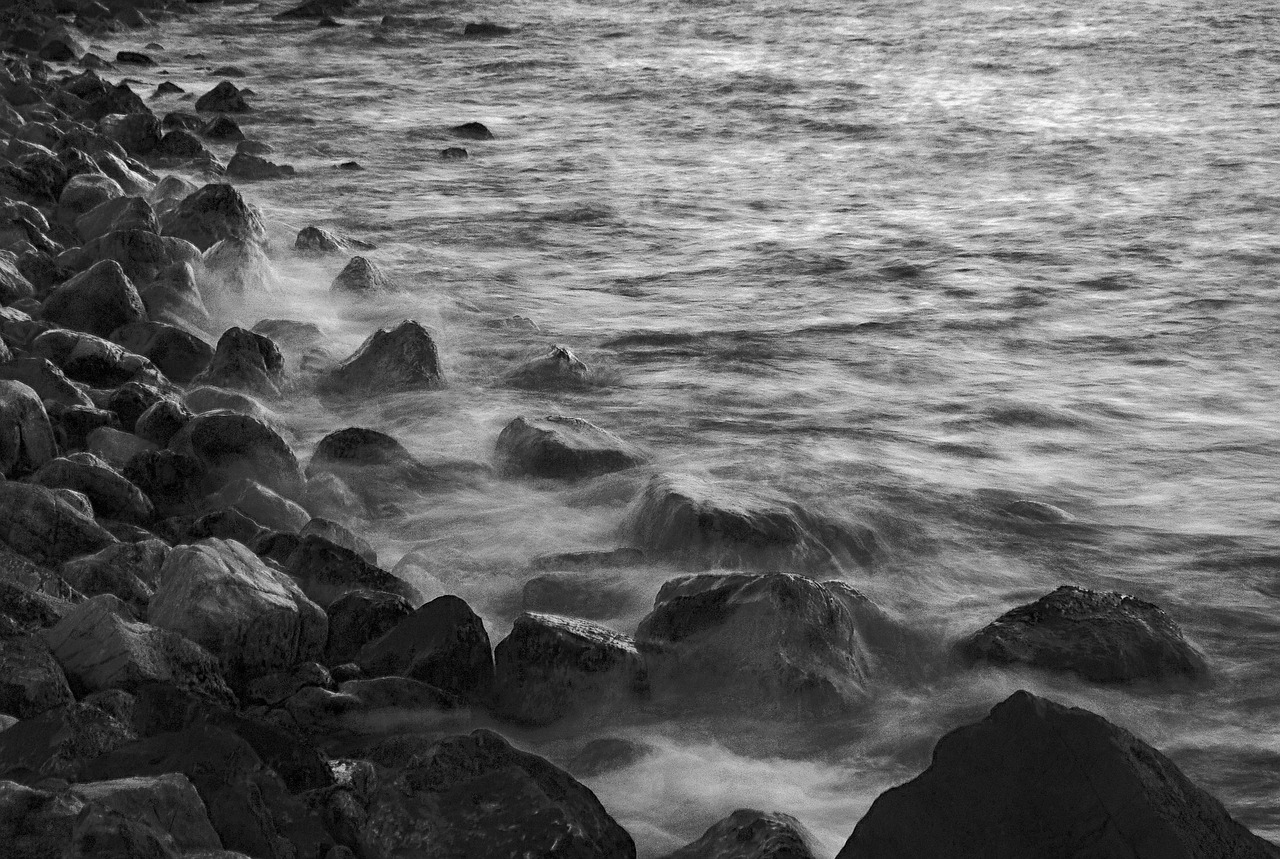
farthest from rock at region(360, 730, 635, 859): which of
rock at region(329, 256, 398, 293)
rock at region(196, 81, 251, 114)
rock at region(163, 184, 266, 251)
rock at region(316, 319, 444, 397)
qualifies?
rock at region(196, 81, 251, 114)

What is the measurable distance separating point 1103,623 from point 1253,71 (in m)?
9.85

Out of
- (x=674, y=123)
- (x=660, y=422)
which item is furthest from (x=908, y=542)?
(x=674, y=123)

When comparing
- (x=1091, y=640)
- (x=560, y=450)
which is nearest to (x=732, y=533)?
(x=560, y=450)

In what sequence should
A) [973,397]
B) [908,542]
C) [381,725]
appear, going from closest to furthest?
[381,725] → [908,542] → [973,397]

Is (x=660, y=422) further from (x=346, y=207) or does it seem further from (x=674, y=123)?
(x=674, y=123)

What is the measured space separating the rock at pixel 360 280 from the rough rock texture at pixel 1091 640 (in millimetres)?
3859

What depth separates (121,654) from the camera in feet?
8.57

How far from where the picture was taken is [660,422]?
4.90 meters

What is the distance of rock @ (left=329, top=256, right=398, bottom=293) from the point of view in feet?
20.7

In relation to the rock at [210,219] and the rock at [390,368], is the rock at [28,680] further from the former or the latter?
the rock at [210,219]

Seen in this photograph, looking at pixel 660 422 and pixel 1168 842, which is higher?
pixel 1168 842

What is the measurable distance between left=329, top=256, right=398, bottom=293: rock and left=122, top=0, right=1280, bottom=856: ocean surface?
143 mm

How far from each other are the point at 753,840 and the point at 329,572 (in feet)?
4.65

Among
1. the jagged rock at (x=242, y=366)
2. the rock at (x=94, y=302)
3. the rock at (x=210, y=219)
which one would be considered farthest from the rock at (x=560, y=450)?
the rock at (x=210, y=219)
